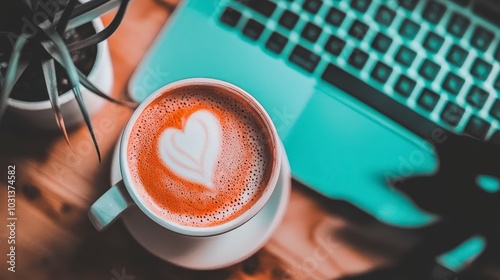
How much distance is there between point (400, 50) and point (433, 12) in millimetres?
48

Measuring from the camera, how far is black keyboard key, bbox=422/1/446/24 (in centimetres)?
59

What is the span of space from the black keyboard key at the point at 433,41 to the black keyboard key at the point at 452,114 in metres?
0.05

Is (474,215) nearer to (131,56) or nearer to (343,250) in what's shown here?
(343,250)

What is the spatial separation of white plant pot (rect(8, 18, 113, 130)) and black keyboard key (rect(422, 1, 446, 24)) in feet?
0.97

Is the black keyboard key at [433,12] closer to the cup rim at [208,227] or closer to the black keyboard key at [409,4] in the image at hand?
the black keyboard key at [409,4]

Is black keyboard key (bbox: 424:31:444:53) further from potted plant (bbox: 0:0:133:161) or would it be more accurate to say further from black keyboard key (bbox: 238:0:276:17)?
potted plant (bbox: 0:0:133:161)

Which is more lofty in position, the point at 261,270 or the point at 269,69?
the point at 269,69

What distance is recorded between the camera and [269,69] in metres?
0.61

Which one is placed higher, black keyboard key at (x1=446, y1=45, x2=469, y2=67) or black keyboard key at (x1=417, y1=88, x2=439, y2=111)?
black keyboard key at (x1=446, y1=45, x2=469, y2=67)

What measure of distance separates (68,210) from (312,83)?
0.26m

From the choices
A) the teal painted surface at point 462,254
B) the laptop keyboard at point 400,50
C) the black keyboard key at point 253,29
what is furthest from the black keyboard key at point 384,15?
the teal painted surface at point 462,254

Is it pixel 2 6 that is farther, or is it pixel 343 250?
pixel 343 250

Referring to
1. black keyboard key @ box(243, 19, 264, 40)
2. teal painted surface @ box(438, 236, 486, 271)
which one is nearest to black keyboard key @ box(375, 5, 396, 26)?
black keyboard key @ box(243, 19, 264, 40)

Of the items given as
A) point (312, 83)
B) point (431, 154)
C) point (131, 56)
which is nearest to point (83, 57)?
point (131, 56)
